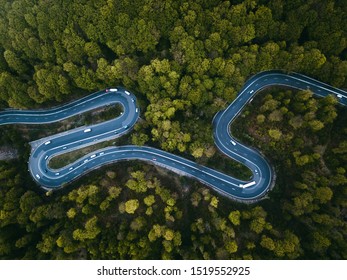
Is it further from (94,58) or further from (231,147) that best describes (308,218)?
(94,58)

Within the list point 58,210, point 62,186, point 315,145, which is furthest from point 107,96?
point 315,145

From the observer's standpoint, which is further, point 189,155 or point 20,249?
point 189,155

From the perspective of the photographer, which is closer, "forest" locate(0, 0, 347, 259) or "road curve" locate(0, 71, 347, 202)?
"forest" locate(0, 0, 347, 259)

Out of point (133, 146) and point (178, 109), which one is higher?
point (178, 109)

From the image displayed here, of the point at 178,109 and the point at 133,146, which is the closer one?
the point at 178,109

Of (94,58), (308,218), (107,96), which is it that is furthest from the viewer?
(107,96)
